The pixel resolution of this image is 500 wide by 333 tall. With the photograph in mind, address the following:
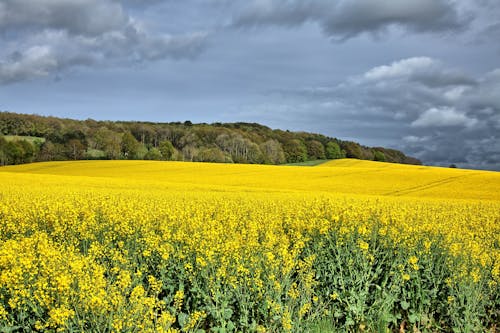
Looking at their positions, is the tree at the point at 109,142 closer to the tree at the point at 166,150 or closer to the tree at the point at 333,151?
the tree at the point at 166,150

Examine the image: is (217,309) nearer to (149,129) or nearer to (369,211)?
(369,211)

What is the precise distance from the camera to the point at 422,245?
8.80 m

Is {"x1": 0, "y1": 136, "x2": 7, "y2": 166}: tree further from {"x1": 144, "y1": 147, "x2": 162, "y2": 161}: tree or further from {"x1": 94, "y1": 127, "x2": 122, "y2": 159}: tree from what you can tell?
{"x1": 144, "y1": 147, "x2": 162, "y2": 161}: tree

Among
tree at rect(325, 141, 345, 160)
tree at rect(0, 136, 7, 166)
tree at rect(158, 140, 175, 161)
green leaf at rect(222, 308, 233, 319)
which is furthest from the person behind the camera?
tree at rect(325, 141, 345, 160)

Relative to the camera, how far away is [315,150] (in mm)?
104812

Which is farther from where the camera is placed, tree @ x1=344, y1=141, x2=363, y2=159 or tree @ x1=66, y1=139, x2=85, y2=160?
tree @ x1=344, y1=141, x2=363, y2=159

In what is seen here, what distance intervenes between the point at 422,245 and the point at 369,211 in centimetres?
285

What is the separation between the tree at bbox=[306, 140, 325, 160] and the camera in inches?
4087

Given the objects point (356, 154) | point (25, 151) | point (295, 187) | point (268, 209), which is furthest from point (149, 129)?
point (268, 209)

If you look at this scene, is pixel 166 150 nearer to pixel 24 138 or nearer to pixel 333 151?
pixel 24 138

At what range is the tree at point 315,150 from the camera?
103812 millimetres

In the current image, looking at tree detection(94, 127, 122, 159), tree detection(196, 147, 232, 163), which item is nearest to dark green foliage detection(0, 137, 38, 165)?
tree detection(94, 127, 122, 159)

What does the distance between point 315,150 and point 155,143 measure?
38589mm

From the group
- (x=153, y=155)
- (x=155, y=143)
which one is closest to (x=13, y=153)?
(x=153, y=155)
